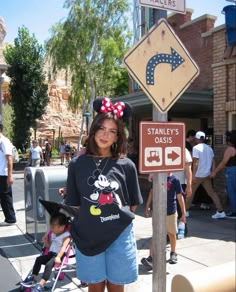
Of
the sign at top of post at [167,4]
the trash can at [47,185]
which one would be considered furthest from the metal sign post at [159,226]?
the trash can at [47,185]

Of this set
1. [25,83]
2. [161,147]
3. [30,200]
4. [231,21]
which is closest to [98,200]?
[161,147]

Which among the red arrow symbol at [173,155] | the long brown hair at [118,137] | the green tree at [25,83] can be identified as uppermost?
the green tree at [25,83]

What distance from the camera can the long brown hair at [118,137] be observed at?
2680 mm

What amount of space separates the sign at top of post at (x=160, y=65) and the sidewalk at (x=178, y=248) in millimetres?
880

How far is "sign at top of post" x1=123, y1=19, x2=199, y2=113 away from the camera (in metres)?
2.53

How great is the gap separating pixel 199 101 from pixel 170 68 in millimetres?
5877

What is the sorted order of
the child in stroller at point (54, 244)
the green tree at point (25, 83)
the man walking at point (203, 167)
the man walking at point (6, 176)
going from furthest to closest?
1. the green tree at point (25, 83)
2. the man walking at point (6, 176)
3. the man walking at point (203, 167)
4. the child in stroller at point (54, 244)

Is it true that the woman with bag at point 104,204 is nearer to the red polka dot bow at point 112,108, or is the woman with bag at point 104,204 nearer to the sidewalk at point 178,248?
the red polka dot bow at point 112,108

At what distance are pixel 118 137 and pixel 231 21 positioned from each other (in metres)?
1.12

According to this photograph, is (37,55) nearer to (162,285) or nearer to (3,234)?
(3,234)

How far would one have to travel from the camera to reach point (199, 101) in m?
8.29

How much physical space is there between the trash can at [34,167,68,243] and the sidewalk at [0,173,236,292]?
1.37 ft

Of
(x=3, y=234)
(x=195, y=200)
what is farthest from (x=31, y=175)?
(x=195, y=200)

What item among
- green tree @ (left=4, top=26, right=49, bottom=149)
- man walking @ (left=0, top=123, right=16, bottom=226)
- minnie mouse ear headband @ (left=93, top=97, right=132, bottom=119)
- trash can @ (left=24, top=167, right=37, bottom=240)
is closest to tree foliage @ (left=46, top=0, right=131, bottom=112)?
green tree @ (left=4, top=26, right=49, bottom=149)
